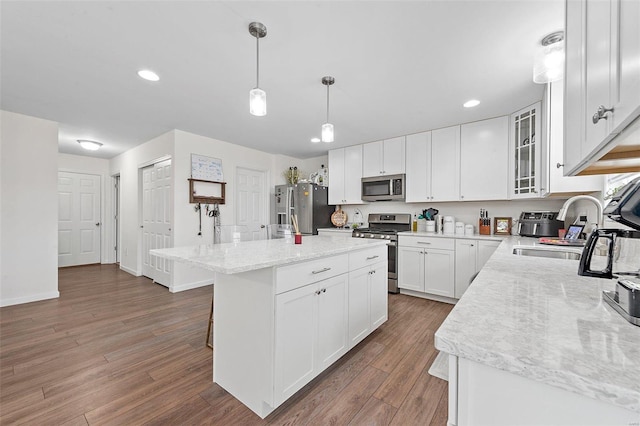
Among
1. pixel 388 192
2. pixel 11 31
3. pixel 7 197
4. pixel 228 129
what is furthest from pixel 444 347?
pixel 7 197

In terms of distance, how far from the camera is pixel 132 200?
494cm

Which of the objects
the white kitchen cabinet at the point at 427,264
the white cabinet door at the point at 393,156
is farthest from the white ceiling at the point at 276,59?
the white kitchen cabinet at the point at 427,264

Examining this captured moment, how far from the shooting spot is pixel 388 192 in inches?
161

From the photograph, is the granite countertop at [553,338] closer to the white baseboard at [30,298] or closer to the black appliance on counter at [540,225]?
the black appliance on counter at [540,225]

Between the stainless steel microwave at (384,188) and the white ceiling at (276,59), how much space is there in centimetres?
88

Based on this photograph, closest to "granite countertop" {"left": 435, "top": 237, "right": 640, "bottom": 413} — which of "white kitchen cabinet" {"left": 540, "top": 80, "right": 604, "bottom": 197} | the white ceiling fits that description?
the white ceiling

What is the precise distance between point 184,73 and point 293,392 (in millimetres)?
2636

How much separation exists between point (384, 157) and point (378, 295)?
96.4 inches

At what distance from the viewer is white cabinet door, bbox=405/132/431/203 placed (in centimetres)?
377

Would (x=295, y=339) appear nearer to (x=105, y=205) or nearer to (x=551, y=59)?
(x=551, y=59)

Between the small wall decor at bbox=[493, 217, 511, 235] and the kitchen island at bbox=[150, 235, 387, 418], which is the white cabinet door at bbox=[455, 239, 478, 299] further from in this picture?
the kitchen island at bbox=[150, 235, 387, 418]

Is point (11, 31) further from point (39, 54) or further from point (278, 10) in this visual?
point (278, 10)

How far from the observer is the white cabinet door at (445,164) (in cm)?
354

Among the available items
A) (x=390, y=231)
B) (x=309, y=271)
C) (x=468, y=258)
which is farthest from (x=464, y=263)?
(x=309, y=271)
